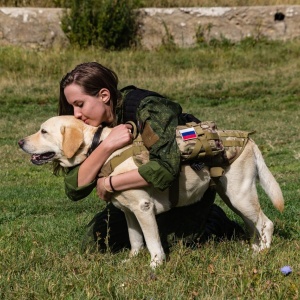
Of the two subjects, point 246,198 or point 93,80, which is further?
point 246,198

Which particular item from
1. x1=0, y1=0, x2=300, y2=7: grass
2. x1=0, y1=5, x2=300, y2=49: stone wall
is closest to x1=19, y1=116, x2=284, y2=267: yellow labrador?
x1=0, y1=5, x2=300, y2=49: stone wall

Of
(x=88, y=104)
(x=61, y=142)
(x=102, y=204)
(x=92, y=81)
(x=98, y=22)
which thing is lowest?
(x=98, y=22)

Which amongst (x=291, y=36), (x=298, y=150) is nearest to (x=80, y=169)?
(x=298, y=150)

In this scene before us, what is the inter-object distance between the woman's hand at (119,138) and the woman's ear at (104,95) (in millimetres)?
280

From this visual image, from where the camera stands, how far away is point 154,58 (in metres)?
18.0

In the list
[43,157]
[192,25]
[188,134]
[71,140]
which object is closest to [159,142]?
[188,134]

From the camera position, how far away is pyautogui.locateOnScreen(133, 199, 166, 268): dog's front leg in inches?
188

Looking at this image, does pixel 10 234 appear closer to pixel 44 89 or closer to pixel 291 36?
pixel 44 89

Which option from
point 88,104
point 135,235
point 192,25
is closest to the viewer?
point 88,104

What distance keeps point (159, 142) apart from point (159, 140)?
0.01 metres

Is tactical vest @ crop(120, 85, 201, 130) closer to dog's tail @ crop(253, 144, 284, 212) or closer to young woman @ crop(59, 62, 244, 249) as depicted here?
young woman @ crop(59, 62, 244, 249)

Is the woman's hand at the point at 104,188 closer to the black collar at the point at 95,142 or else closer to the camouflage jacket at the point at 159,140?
the camouflage jacket at the point at 159,140

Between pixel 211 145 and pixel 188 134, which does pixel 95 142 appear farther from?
pixel 211 145

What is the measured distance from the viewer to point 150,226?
15.8ft
